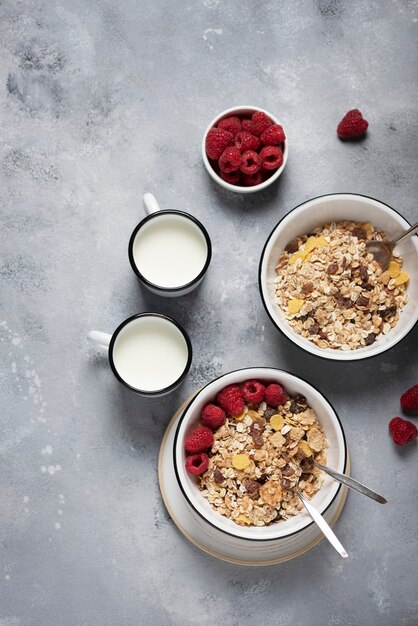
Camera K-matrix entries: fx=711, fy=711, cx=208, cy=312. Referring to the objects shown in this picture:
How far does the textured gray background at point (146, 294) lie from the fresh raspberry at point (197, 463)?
0.56ft

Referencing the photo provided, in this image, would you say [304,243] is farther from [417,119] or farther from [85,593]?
[85,593]

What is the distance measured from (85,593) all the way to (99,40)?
4.10ft

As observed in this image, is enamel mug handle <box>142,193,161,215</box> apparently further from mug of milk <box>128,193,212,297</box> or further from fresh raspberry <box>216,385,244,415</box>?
fresh raspberry <box>216,385,244,415</box>

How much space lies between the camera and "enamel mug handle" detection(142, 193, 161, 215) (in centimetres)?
152

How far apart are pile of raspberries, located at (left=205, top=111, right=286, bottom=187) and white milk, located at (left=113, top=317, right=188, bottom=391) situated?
0.37 m

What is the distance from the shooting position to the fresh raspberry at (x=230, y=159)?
59.9 inches

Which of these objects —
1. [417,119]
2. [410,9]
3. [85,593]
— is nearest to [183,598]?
[85,593]

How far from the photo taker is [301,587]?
1.58m

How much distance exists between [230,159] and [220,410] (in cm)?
53

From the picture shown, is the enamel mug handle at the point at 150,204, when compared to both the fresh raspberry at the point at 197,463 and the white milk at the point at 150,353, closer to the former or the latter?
the white milk at the point at 150,353

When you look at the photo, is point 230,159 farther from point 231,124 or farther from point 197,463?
point 197,463

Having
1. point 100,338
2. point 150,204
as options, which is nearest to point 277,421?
point 100,338

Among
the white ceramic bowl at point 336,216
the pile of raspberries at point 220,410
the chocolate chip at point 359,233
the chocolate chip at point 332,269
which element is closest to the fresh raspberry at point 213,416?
the pile of raspberries at point 220,410

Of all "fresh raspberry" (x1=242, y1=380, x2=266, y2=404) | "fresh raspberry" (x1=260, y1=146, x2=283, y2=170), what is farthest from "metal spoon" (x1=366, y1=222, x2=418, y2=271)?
"fresh raspberry" (x1=242, y1=380, x2=266, y2=404)
